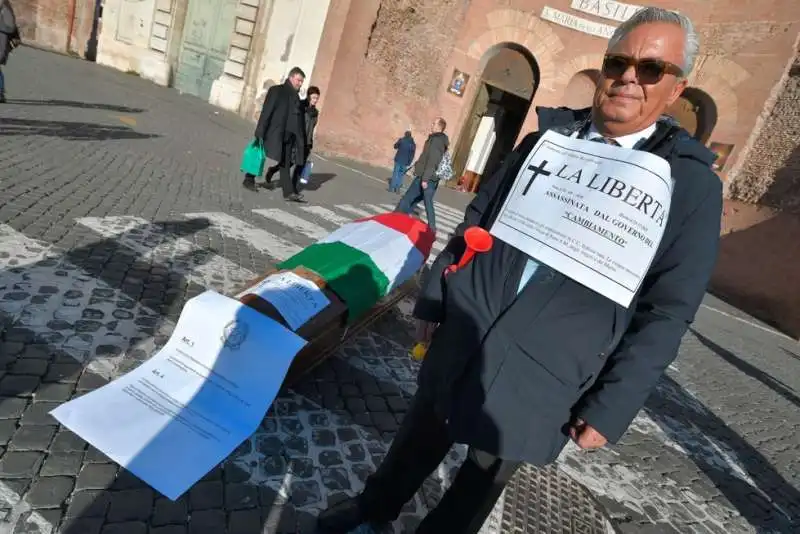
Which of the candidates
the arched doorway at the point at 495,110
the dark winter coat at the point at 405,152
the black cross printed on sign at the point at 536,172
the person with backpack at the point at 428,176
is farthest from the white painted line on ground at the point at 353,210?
the arched doorway at the point at 495,110

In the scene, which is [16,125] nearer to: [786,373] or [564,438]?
[564,438]

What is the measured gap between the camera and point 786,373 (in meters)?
7.88

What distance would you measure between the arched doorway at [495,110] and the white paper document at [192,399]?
45.1 ft

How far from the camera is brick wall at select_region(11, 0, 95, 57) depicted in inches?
719

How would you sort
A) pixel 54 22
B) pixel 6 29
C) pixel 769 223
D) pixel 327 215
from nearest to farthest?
pixel 327 215 → pixel 6 29 → pixel 769 223 → pixel 54 22

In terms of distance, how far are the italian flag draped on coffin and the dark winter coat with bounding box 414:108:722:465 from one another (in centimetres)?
144

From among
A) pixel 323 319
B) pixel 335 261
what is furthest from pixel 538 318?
pixel 335 261

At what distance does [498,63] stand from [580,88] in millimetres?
2762

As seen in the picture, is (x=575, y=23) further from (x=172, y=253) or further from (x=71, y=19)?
(x=71, y=19)

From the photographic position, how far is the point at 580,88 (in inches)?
588

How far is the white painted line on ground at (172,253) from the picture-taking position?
3934mm

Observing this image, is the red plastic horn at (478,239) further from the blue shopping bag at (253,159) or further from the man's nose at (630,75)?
the blue shopping bag at (253,159)

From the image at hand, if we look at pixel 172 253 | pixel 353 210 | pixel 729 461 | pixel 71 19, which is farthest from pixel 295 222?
pixel 71 19

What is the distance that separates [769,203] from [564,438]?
15115mm
